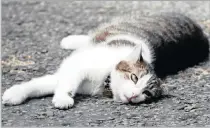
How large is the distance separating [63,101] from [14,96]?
0.44m

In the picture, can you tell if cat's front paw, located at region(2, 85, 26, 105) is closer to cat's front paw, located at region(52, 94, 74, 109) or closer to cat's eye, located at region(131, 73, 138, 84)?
cat's front paw, located at region(52, 94, 74, 109)

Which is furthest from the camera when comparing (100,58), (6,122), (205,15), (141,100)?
(205,15)

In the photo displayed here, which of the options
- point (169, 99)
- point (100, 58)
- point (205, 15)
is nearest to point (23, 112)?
point (100, 58)

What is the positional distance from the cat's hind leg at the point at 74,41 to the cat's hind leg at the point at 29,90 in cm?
144

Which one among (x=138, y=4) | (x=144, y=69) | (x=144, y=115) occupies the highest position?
(x=138, y=4)

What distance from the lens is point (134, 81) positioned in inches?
185

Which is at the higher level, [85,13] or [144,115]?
[85,13]

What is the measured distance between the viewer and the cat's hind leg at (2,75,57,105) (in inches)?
184

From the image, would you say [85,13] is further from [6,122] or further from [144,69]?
[6,122]

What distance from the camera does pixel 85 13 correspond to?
8141 millimetres

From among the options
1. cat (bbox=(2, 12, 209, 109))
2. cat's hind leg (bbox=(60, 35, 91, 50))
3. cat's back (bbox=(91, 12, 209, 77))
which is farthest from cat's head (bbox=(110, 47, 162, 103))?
cat's hind leg (bbox=(60, 35, 91, 50))

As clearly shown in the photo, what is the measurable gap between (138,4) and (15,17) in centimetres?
192

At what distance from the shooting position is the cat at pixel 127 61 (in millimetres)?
4719

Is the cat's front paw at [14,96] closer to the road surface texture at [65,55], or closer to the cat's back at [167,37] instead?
the road surface texture at [65,55]
